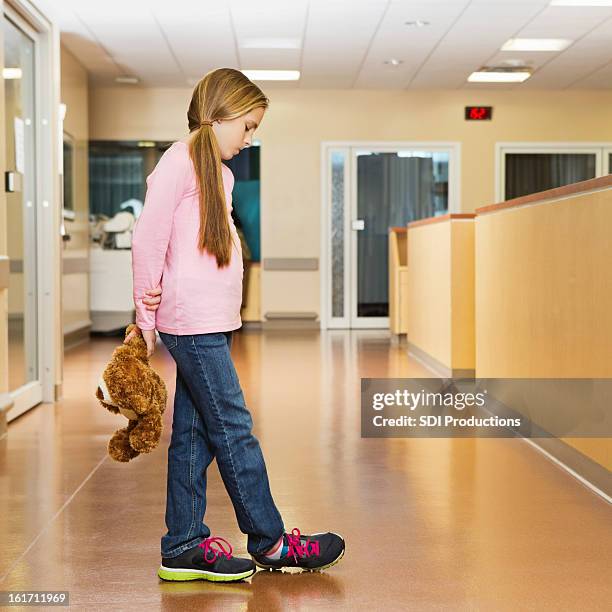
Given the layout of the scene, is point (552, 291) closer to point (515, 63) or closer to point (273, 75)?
point (515, 63)

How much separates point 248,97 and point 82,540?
4.53 ft

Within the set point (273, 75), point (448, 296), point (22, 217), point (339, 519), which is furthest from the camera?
point (273, 75)

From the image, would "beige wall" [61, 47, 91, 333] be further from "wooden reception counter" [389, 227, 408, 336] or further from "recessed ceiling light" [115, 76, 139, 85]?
"wooden reception counter" [389, 227, 408, 336]

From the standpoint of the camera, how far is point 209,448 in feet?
8.09

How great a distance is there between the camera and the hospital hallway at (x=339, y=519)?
7.81 feet

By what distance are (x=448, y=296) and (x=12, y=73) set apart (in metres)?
2.93

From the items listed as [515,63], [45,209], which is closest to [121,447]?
[45,209]

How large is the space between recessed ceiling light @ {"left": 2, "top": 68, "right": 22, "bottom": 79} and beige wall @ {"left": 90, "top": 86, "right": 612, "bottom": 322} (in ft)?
19.8

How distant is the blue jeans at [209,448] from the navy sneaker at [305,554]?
0.05m

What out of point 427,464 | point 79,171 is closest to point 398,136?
point 79,171

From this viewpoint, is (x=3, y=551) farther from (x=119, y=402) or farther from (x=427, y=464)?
(x=427, y=464)

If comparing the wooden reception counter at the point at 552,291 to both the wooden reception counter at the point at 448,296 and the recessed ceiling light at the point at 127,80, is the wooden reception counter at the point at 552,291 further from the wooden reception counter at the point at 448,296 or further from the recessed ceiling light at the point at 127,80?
the recessed ceiling light at the point at 127,80

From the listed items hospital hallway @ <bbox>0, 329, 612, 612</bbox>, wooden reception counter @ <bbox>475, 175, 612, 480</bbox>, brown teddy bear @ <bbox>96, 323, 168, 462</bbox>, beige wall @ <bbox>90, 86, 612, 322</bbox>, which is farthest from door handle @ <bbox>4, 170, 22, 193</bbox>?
beige wall @ <bbox>90, 86, 612, 322</bbox>

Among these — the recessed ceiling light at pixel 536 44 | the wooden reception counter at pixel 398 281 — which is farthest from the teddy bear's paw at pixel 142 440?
the recessed ceiling light at pixel 536 44
